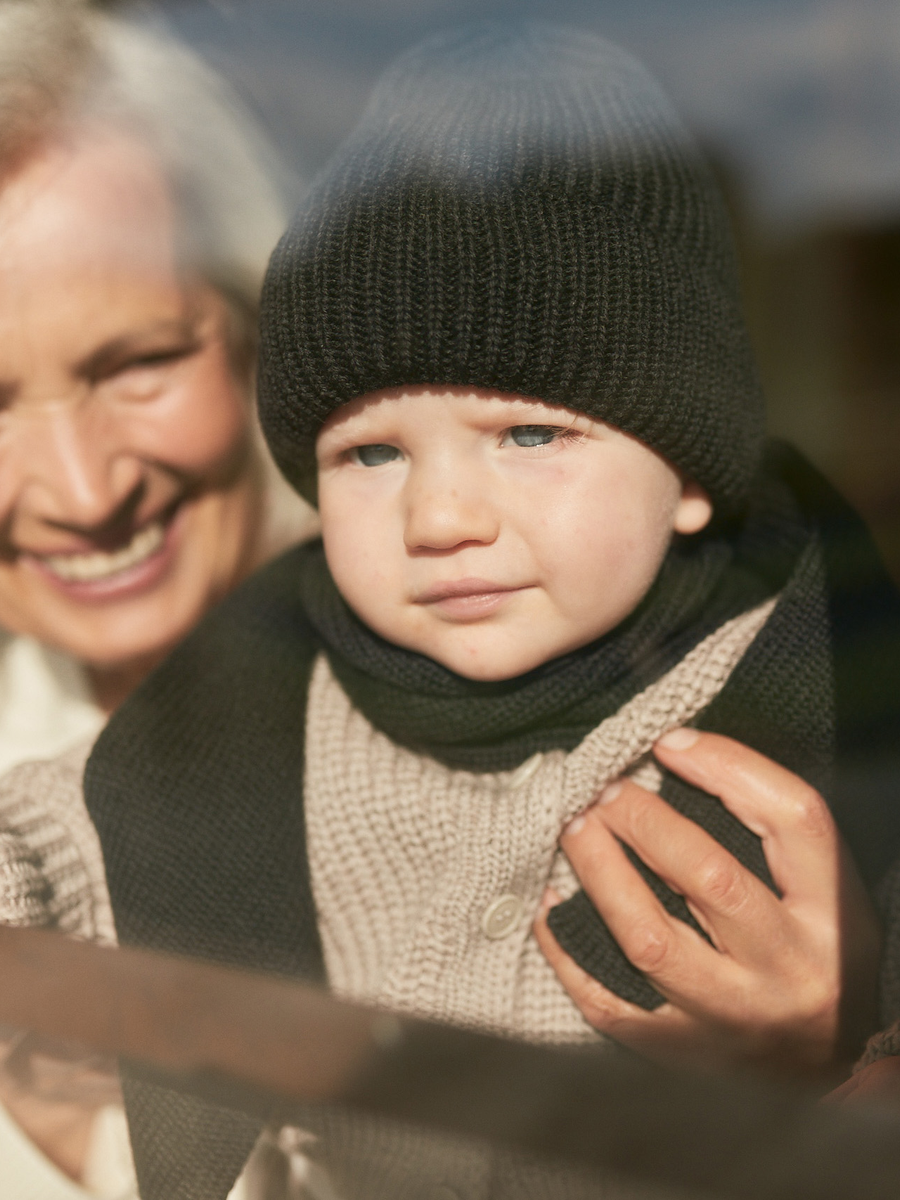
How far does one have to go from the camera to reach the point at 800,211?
0.82 m

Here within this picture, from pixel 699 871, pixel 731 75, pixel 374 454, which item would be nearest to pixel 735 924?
pixel 699 871

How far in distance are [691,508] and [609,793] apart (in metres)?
0.20

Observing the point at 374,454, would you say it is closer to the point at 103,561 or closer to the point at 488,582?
the point at 488,582

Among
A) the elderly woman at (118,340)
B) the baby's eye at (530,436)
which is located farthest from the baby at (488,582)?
the elderly woman at (118,340)

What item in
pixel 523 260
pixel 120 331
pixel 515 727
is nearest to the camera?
pixel 523 260

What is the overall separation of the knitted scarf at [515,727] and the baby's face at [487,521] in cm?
4

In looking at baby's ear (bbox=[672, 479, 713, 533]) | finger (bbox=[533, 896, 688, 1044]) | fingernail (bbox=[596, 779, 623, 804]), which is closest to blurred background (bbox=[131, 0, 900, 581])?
baby's ear (bbox=[672, 479, 713, 533])

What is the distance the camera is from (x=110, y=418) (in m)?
0.89

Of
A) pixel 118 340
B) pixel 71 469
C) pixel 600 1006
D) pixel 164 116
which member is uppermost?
pixel 164 116

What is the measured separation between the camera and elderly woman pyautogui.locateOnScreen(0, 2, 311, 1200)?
832 mm

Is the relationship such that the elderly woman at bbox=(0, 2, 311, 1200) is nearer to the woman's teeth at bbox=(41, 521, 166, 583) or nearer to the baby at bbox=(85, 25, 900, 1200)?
the woman's teeth at bbox=(41, 521, 166, 583)

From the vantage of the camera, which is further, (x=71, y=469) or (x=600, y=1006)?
(x=71, y=469)

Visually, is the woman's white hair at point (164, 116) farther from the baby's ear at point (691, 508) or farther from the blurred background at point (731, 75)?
the baby's ear at point (691, 508)

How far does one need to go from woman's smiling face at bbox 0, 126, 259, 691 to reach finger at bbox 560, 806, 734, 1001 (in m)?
0.49
